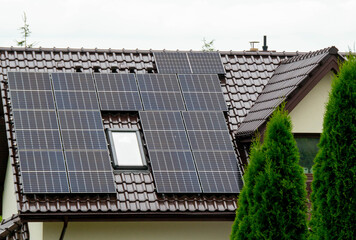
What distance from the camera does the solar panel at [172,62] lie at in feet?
73.8

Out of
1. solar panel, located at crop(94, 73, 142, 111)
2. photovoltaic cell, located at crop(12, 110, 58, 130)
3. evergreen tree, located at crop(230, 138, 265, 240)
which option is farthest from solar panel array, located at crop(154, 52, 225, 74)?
evergreen tree, located at crop(230, 138, 265, 240)

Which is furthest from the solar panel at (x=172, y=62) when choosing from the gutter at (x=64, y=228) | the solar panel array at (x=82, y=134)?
the gutter at (x=64, y=228)

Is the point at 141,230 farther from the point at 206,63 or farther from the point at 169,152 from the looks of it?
the point at 206,63

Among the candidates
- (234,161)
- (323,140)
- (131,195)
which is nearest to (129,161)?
(131,195)

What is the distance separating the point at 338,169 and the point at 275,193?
5.54 ft

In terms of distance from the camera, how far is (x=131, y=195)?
1934 centimetres

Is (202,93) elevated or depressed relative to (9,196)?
elevated

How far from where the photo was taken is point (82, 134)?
20.1 m

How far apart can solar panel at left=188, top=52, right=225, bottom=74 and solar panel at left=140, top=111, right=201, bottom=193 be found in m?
1.89

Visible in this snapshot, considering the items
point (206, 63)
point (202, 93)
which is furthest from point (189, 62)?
point (202, 93)

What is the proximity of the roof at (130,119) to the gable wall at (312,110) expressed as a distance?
1.29 m

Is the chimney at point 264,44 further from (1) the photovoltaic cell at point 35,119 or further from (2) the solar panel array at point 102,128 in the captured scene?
(1) the photovoltaic cell at point 35,119

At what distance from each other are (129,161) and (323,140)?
6.25 meters

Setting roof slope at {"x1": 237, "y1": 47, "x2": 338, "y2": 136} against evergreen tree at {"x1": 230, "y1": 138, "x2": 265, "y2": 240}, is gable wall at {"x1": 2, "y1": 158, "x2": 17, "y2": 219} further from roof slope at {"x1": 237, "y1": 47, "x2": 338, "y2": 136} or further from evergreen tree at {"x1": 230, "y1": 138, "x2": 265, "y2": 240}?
evergreen tree at {"x1": 230, "y1": 138, "x2": 265, "y2": 240}
